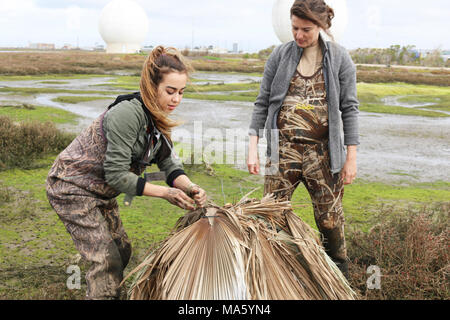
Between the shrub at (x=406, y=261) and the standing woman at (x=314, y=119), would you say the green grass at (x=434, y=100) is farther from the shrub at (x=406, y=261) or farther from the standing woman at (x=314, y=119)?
the standing woman at (x=314, y=119)

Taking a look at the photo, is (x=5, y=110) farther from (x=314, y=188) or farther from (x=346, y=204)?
(x=314, y=188)

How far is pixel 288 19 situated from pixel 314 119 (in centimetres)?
3440

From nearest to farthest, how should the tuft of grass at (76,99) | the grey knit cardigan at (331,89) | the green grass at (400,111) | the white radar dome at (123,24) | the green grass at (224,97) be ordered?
the grey knit cardigan at (331,89) → the tuft of grass at (76,99) → the green grass at (400,111) → the green grass at (224,97) → the white radar dome at (123,24)

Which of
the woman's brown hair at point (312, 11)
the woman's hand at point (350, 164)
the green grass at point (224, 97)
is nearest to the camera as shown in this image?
the woman's brown hair at point (312, 11)

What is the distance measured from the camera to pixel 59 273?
3844 mm

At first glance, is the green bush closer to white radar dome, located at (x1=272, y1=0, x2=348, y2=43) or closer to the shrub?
the shrub

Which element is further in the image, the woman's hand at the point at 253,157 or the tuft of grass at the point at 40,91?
the tuft of grass at the point at 40,91

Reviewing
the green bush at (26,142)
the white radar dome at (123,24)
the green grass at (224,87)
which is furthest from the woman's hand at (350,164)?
the white radar dome at (123,24)

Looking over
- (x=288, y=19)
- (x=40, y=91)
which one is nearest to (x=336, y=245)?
(x=40, y=91)

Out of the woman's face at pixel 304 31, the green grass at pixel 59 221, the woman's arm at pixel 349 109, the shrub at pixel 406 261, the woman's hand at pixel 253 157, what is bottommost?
the green grass at pixel 59 221

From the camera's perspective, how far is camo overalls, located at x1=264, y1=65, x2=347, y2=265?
3232 mm

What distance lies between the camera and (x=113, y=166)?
8.50ft

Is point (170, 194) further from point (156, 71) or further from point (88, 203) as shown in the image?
point (156, 71)

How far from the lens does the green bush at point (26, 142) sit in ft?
23.1
